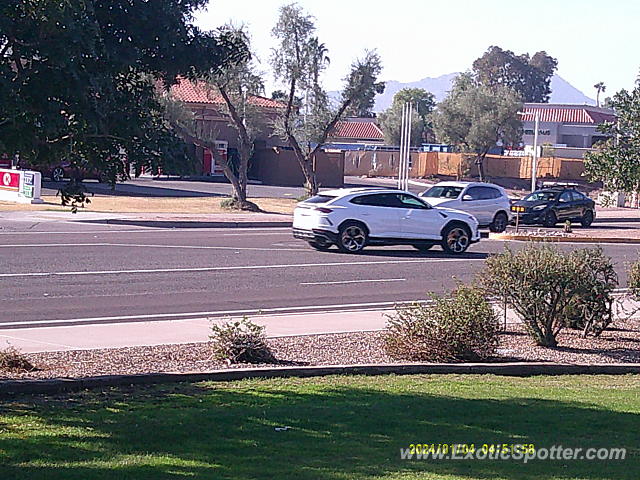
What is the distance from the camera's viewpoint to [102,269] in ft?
65.8

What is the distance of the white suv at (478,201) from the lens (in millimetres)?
33406

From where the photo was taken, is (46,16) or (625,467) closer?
(625,467)

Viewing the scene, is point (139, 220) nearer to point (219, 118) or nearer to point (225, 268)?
point (225, 268)

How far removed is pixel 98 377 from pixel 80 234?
19305mm

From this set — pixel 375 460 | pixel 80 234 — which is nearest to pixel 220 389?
pixel 375 460

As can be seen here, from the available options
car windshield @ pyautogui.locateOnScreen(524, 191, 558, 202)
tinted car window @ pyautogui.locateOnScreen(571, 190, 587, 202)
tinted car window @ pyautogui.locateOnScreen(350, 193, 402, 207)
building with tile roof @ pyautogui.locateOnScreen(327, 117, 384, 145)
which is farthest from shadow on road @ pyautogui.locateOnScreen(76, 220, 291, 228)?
building with tile roof @ pyautogui.locateOnScreen(327, 117, 384, 145)

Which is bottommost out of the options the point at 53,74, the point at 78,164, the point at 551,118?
the point at 78,164

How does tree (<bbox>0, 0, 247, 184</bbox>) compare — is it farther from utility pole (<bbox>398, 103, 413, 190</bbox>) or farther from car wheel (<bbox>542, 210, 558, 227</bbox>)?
utility pole (<bbox>398, 103, 413, 190</bbox>)

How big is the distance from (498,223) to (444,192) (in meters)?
2.01

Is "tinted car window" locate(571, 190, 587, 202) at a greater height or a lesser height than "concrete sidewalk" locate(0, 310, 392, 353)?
greater

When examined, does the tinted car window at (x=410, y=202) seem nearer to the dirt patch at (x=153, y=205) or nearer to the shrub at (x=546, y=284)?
the shrub at (x=546, y=284)

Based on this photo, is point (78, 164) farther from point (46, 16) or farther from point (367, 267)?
point (367, 267)

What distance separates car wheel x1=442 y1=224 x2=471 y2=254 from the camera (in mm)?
25984

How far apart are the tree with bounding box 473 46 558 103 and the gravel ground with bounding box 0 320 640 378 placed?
430ft
